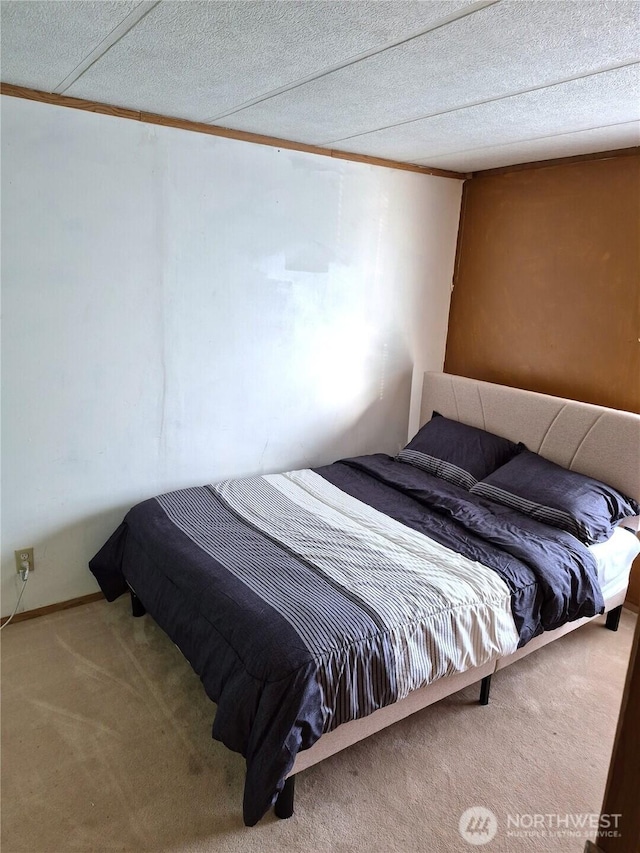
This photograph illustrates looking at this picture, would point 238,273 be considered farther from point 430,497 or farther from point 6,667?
point 6,667

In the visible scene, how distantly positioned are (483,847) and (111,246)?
2.67m

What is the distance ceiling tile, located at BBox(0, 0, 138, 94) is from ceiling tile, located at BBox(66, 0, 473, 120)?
0.08m

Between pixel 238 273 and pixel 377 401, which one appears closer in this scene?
pixel 238 273

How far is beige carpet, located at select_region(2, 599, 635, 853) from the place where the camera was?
1.81 meters

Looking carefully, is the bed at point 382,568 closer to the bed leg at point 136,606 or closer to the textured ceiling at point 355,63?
the bed leg at point 136,606

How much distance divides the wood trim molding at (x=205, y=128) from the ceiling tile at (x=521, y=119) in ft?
0.41

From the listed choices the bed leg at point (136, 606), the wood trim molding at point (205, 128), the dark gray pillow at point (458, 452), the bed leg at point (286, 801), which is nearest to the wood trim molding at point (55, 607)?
the bed leg at point (136, 606)

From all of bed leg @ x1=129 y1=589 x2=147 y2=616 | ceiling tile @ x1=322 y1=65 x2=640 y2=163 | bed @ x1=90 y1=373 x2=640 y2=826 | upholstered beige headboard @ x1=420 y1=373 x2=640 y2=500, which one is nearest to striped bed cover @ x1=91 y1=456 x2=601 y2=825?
bed @ x1=90 y1=373 x2=640 y2=826

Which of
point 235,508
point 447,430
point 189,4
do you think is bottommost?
point 235,508

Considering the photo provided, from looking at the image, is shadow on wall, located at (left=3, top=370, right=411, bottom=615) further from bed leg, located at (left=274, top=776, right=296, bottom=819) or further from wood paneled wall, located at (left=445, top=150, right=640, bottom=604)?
bed leg, located at (left=274, top=776, right=296, bottom=819)

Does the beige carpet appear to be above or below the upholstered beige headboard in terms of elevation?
below

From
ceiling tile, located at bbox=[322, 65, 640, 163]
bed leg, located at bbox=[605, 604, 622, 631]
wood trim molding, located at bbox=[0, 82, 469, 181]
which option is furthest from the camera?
bed leg, located at bbox=[605, 604, 622, 631]

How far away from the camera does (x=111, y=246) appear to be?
8.70ft

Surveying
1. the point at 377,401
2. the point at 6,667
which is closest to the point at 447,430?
the point at 377,401
